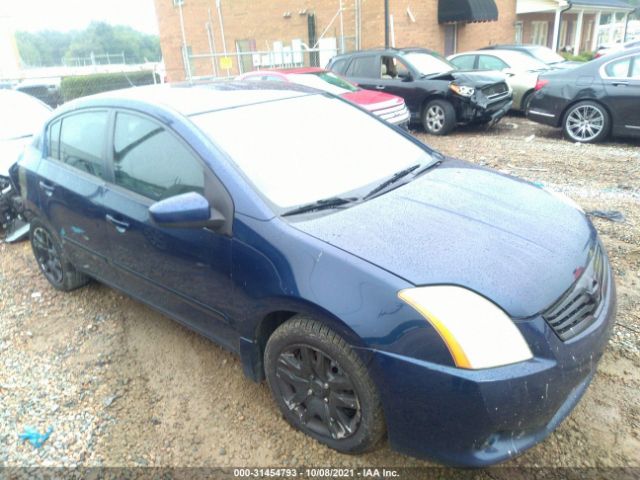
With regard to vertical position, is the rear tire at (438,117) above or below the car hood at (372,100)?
below

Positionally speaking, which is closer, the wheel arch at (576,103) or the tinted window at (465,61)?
the wheel arch at (576,103)

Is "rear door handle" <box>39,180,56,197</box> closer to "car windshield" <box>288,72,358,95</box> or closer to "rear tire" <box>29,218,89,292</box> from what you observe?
"rear tire" <box>29,218,89,292</box>

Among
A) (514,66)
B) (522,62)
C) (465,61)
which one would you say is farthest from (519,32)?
(514,66)

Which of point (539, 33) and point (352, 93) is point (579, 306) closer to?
point (352, 93)

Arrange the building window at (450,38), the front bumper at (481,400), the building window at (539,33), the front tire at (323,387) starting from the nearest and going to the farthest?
the front bumper at (481,400)
the front tire at (323,387)
the building window at (450,38)
the building window at (539,33)

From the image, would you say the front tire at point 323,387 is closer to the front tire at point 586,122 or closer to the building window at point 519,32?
the front tire at point 586,122

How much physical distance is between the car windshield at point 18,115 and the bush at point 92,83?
727 centimetres

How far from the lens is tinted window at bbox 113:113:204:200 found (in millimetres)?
2648

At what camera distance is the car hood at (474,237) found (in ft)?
6.54

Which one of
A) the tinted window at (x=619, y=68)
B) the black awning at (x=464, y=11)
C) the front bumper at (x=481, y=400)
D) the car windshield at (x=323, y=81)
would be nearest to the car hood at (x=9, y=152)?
the car windshield at (x=323, y=81)

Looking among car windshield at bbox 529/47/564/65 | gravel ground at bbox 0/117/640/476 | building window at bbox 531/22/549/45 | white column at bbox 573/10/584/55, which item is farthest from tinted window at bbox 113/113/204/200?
white column at bbox 573/10/584/55

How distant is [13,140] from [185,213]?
4961 millimetres

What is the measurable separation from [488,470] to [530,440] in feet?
1.31

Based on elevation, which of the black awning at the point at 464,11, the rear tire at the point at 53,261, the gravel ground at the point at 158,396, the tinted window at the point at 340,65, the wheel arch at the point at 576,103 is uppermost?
the black awning at the point at 464,11
